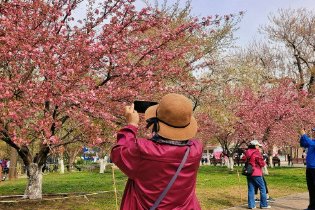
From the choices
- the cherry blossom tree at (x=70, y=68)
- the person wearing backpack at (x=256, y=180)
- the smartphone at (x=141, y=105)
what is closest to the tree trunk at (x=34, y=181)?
the cherry blossom tree at (x=70, y=68)

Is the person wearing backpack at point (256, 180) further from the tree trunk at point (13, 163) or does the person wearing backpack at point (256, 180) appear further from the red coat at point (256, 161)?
the tree trunk at point (13, 163)

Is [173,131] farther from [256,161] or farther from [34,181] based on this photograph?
[34,181]

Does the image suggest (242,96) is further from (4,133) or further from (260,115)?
(4,133)

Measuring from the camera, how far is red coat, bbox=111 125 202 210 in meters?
3.21

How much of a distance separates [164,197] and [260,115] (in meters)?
24.6

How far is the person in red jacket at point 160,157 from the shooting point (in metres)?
3.22

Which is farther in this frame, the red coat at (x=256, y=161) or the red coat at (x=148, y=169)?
the red coat at (x=256, y=161)

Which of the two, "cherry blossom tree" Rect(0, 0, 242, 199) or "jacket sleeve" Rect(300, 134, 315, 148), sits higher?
"cherry blossom tree" Rect(0, 0, 242, 199)

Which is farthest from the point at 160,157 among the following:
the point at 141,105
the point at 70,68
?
the point at 70,68

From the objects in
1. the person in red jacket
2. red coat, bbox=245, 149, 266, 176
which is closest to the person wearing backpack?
red coat, bbox=245, 149, 266, 176

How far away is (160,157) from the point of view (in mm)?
3225

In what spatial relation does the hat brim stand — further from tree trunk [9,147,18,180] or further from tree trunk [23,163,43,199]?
tree trunk [9,147,18,180]

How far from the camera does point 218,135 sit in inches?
1168

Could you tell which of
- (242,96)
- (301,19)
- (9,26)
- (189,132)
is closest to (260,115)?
(242,96)
